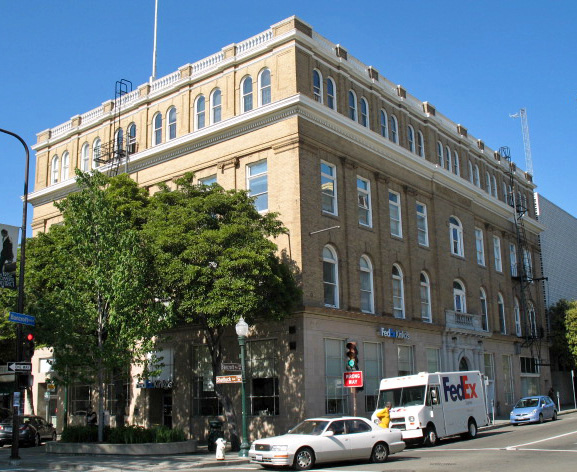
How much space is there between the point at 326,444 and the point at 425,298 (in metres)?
21.7

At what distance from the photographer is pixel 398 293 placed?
125 feet

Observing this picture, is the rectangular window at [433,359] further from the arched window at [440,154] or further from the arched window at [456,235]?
the arched window at [440,154]

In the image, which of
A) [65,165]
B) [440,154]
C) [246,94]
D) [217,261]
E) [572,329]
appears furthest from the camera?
[572,329]

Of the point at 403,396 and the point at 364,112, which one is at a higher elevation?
the point at 364,112

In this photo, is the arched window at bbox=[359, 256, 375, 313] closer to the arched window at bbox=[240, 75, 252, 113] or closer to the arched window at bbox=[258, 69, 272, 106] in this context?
the arched window at bbox=[258, 69, 272, 106]

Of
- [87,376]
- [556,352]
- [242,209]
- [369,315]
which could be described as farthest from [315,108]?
[556,352]

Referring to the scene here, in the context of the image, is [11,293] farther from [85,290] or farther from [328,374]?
[328,374]

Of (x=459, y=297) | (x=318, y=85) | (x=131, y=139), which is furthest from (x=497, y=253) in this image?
(x=131, y=139)

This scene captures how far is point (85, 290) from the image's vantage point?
91.0 feet

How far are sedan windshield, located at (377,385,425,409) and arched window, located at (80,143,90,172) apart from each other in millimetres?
25207

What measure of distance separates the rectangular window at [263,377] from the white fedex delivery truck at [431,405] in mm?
5239

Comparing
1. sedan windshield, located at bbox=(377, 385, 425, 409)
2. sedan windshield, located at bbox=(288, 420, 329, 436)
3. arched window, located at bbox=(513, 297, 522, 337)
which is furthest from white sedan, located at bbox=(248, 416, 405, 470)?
arched window, located at bbox=(513, 297, 522, 337)

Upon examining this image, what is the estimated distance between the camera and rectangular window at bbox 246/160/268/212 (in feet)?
110

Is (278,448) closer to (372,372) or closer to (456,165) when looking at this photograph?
(372,372)
